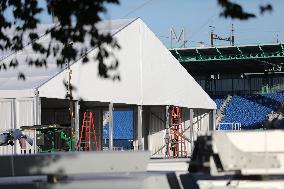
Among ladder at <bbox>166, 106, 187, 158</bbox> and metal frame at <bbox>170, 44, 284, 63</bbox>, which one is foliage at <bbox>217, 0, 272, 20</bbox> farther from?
metal frame at <bbox>170, 44, 284, 63</bbox>

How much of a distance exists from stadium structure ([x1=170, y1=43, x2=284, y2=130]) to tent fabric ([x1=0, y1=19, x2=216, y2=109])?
94.7ft

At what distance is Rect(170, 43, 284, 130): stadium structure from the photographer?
79.1 meters

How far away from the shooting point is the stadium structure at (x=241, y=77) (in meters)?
79.1

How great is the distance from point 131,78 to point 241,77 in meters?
51.2

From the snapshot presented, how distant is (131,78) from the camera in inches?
1665

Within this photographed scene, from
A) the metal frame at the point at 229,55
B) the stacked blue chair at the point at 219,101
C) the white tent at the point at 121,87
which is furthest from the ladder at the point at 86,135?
the metal frame at the point at 229,55

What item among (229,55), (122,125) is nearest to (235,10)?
(122,125)

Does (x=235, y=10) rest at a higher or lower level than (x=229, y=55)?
lower

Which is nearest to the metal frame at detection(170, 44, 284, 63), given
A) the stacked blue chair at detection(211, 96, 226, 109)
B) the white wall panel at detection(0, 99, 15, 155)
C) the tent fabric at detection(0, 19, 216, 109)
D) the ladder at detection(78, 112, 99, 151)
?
the stacked blue chair at detection(211, 96, 226, 109)

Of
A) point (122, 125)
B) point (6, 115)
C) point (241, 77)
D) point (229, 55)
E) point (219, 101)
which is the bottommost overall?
point (122, 125)

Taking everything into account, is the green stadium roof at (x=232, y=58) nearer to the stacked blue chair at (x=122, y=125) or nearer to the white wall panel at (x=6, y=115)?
the stacked blue chair at (x=122, y=125)

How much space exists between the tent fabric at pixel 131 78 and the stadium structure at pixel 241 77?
28.9 m

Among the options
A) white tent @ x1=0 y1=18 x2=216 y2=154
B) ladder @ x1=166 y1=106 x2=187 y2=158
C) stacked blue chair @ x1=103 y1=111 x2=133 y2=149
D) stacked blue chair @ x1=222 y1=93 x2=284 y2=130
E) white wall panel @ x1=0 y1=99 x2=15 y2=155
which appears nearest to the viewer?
white tent @ x1=0 y1=18 x2=216 y2=154

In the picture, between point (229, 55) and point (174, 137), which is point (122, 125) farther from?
point (174, 137)
